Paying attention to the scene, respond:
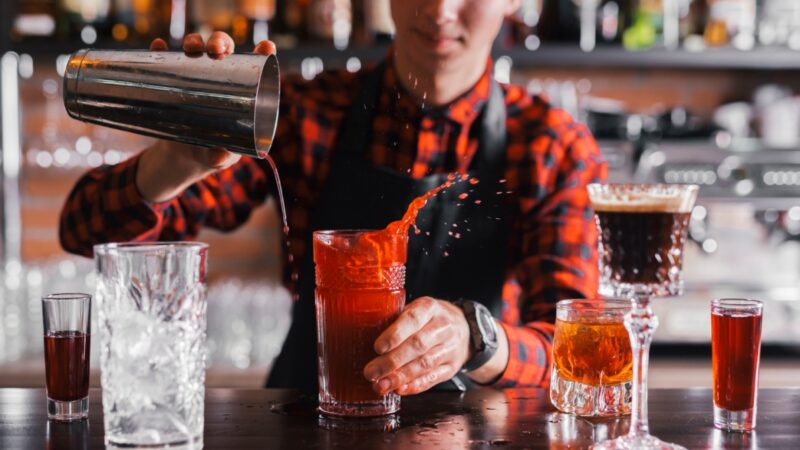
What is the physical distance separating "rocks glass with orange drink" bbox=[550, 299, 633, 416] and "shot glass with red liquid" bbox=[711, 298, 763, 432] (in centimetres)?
12

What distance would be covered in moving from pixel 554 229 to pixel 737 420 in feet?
2.29

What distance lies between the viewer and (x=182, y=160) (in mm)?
1515

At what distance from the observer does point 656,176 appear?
2988mm

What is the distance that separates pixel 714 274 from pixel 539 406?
1923 millimetres

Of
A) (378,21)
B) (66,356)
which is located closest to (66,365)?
(66,356)

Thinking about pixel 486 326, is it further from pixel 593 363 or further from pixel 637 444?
pixel 637 444

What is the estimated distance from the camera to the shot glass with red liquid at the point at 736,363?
3.71 feet

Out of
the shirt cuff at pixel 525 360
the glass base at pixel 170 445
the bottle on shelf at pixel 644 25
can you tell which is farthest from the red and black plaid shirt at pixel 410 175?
the bottle on shelf at pixel 644 25

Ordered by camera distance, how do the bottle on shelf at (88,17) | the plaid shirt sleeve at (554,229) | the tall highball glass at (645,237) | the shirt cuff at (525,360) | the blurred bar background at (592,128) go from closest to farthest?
the tall highball glass at (645,237) < the shirt cuff at (525,360) < the plaid shirt sleeve at (554,229) < the blurred bar background at (592,128) < the bottle on shelf at (88,17)

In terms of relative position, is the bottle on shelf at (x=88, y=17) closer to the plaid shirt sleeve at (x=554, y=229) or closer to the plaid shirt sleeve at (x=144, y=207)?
the plaid shirt sleeve at (x=144, y=207)

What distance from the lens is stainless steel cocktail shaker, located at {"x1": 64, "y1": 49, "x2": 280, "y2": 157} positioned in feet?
3.94

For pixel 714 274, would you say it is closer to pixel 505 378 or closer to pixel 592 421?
pixel 505 378

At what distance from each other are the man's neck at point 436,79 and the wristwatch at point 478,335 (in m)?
0.60

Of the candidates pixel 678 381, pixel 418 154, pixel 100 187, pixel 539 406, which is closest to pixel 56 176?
pixel 100 187
